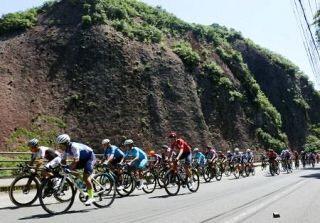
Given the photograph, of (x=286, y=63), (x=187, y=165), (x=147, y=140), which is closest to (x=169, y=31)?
(x=147, y=140)

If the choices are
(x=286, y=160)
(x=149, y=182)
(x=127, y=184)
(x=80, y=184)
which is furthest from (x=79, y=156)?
(x=286, y=160)

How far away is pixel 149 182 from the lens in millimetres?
18188

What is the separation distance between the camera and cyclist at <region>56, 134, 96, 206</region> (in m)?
11.9

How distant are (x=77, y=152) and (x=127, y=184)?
5009 mm

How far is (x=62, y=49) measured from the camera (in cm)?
6016

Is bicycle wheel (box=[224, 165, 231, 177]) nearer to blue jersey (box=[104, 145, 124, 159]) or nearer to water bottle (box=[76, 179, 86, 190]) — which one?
blue jersey (box=[104, 145, 124, 159])

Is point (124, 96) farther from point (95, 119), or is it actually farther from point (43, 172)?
point (43, 172)

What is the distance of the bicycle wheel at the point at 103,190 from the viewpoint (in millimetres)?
12703

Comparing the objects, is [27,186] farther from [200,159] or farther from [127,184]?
[200,159]

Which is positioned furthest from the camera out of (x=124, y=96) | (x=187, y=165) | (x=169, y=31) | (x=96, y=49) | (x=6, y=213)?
(x=169, y=31)

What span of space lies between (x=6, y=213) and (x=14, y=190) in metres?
1.62

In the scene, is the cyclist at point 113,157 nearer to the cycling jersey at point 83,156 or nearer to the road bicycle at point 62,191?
the road bicycle at point 62,191

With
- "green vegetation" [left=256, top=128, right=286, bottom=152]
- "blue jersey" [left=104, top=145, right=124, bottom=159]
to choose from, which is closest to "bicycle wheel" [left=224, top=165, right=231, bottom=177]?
"blue jersey" [left=104, top=145, right=124, bottom=159]

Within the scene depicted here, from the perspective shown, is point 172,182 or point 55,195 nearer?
point 55,195
